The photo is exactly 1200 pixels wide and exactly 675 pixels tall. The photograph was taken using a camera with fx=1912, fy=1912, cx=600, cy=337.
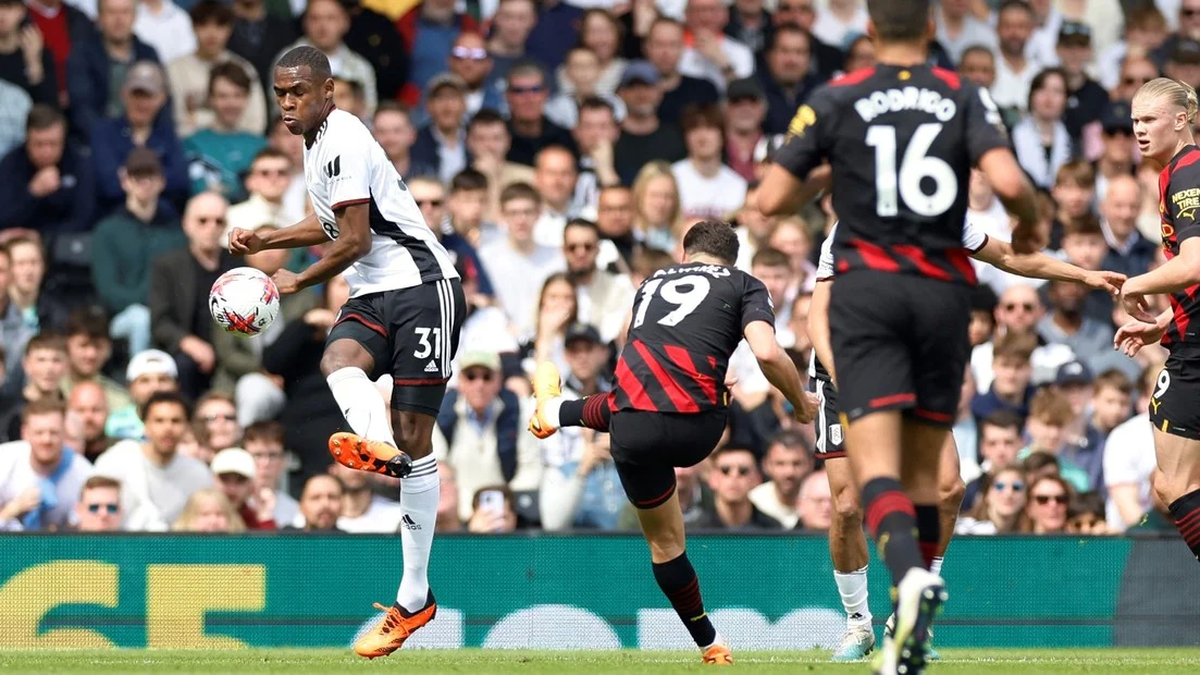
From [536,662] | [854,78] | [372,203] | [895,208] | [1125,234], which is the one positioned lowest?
[536,662]

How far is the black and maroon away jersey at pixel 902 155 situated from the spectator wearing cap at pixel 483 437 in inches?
265

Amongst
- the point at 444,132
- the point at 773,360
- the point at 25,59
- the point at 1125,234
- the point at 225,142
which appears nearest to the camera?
the point at 773,360

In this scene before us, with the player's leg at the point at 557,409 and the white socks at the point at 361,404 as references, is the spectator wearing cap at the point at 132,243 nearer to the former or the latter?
the player's leg at the point at 557,409

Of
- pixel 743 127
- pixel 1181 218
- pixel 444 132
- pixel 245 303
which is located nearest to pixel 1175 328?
pixel 1181 218

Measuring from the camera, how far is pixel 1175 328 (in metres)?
9.46

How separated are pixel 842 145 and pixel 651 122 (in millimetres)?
9537

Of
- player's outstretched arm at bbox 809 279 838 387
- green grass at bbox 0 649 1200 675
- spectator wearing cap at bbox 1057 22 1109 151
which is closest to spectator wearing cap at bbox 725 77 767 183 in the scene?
spectator wearing cap at bbox 1057 22 1109 151

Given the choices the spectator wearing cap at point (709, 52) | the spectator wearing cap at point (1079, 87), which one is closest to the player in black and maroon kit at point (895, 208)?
the spectator wearing cap at point (709, 52)

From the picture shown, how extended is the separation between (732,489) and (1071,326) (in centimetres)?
382

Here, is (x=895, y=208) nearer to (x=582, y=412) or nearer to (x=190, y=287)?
(x=582, y=412)

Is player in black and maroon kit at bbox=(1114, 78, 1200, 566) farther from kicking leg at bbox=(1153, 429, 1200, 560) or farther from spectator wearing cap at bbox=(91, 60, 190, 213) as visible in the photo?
spectator wearing cap at bbox=(91, 60, 190, 213)

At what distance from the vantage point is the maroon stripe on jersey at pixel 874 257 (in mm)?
7016

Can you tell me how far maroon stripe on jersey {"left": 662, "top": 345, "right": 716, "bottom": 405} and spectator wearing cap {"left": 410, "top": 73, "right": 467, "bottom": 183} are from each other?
22.6ft

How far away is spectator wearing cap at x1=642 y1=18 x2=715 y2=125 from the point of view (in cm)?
1691
